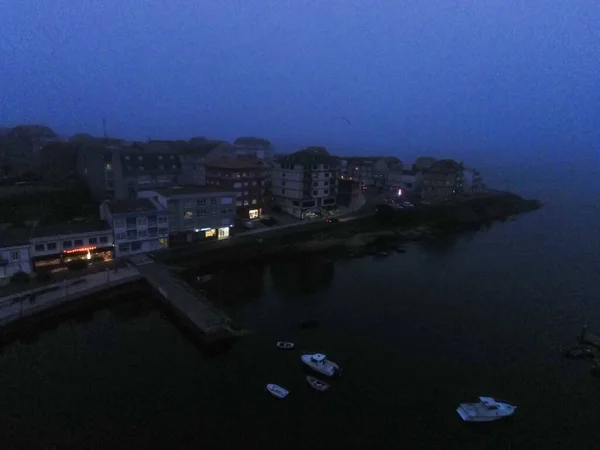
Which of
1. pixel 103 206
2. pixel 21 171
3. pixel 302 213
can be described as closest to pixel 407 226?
pixel 302 213

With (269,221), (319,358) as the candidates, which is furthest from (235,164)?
(319,358)

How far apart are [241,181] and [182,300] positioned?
22471 millimetres

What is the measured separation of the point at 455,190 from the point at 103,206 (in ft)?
188

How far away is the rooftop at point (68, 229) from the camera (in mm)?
32281

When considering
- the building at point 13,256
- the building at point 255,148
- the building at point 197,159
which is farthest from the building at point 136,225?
the building at point 255,148

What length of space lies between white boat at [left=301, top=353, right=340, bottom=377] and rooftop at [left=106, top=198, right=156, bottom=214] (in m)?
21.3

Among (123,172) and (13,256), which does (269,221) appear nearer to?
(123,172)

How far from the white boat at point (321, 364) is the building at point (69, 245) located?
21300mm

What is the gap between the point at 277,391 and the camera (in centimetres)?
1994

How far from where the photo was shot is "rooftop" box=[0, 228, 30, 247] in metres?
30.1

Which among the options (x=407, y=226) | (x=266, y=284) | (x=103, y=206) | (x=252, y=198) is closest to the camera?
(x=266, y=284)

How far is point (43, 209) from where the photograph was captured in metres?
41.7

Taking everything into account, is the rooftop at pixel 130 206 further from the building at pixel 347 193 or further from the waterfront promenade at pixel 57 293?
the building at pixel 347 193

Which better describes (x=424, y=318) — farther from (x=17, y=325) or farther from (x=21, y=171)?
(x=21, y=171)
